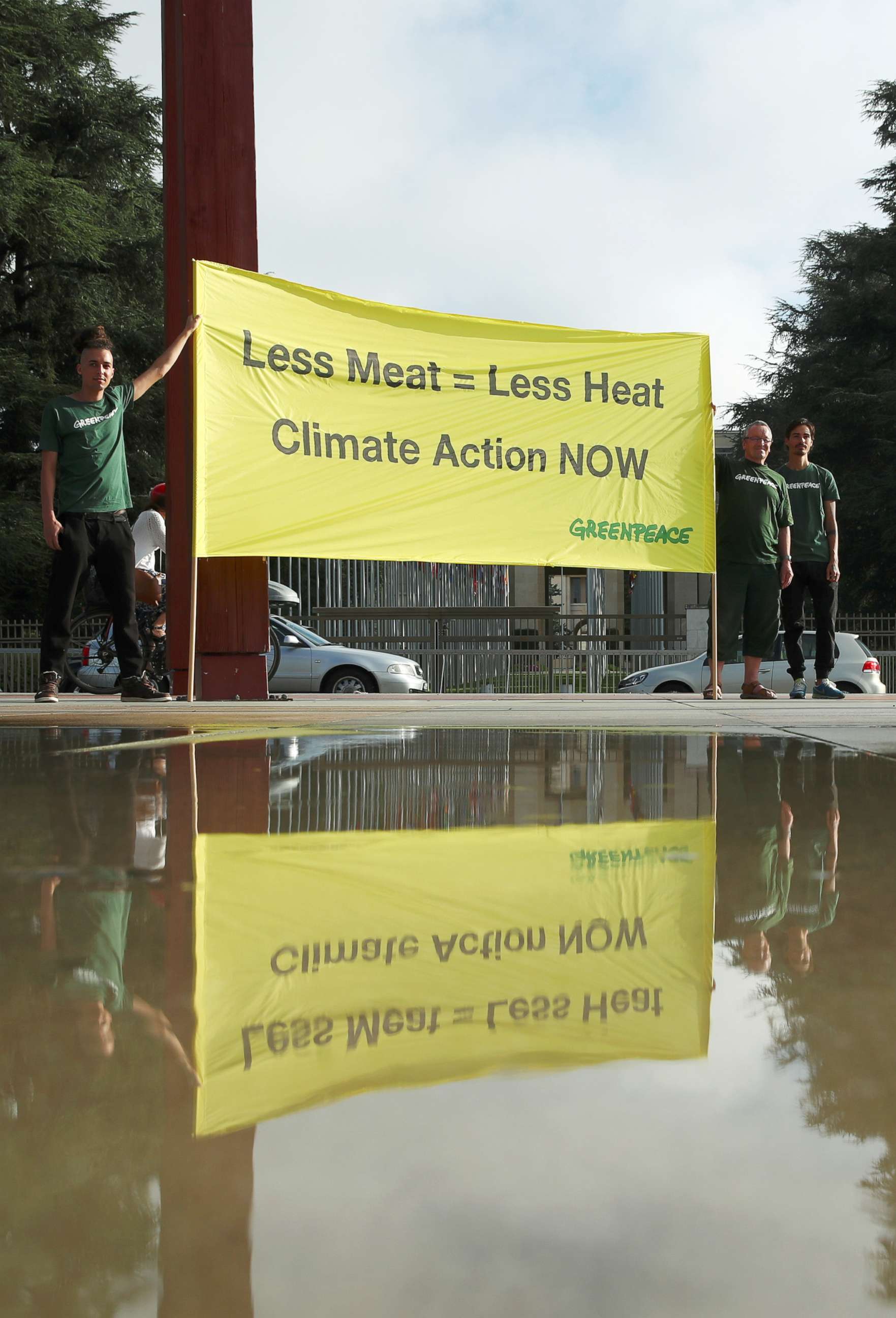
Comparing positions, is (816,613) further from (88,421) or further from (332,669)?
(332,669)

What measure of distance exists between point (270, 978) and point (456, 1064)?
33cm

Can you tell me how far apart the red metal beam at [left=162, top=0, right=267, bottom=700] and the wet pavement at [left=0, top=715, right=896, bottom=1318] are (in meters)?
5.46

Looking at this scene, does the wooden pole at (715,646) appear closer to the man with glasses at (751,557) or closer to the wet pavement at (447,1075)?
the man with glasses at (751,557)

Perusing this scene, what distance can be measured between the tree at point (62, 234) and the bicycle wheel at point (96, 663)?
15.7 m

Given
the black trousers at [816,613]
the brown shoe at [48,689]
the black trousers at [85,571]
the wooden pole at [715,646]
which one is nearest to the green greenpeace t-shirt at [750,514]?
the wooden pole at [715,646]

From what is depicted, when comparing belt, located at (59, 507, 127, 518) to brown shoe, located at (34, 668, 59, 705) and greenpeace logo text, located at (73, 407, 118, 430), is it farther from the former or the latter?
brown shoe, located at (34, 668, 59, 705)

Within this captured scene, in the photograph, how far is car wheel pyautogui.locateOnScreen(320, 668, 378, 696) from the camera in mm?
15266

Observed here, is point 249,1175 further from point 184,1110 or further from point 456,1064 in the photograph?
point 456,1064

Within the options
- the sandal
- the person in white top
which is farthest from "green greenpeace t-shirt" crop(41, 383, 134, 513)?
the sandal

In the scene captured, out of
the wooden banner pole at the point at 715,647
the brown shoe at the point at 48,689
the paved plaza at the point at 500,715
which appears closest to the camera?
the paved plaza at the point at 500,715

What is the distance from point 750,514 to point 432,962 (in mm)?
7487

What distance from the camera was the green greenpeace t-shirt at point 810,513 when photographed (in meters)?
8.80

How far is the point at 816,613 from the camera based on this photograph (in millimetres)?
8898

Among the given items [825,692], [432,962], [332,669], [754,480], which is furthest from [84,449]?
[332,669]
